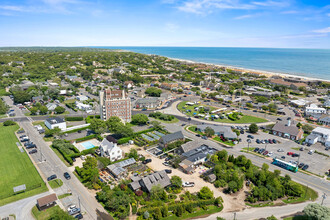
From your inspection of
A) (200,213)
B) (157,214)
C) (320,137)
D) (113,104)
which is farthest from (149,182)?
(320,137)

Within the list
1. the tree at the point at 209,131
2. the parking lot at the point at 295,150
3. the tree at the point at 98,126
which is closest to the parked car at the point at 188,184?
the parking lot at the point at 295,150

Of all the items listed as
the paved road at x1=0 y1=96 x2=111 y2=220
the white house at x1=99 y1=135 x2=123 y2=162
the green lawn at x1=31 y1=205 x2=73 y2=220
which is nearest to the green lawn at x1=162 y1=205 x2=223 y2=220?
the paved road at x1=0 y1=96 x2=111 y2=220

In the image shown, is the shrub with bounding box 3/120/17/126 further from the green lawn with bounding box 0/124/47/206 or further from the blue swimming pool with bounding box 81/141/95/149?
the blue swimming pool with bounding box 81/141/95/149

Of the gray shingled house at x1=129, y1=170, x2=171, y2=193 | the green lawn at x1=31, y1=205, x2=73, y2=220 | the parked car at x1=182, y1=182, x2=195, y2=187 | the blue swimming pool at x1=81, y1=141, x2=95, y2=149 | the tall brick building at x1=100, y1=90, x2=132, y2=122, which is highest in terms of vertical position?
the tall brick building at x1=100, y1=90, x2=132, y2=122

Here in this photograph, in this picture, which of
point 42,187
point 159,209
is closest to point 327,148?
point 159,209

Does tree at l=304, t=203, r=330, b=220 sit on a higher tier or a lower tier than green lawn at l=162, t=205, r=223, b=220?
higher

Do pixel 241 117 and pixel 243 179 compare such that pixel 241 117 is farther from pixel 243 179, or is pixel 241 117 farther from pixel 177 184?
pixel 177 184

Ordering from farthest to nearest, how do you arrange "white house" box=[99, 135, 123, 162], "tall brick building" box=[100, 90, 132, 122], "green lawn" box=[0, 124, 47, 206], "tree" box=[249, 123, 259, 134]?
"tall brick building" box=[100, 90, 132, 122], "tree" box=[249, 123, 259, 134], "white house" box=[99, 135, 123, 162], "green lawn" box=[0, 124, 47, 206]

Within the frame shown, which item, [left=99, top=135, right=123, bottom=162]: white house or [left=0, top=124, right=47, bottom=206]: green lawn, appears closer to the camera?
[left=0, top=124, right=47, bottom=206]: green lawn
